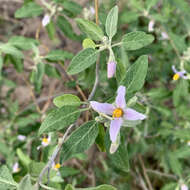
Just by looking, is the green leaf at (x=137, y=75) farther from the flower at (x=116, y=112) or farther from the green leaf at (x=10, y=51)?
the green leaf at (x=10, y=51)

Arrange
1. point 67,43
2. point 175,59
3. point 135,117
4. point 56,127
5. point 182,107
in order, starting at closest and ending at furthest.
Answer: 1. point 135,117
2. point 56,127
3. point 182,107
4. point 175,59
5. point 67,43

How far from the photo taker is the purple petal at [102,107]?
4.10ft

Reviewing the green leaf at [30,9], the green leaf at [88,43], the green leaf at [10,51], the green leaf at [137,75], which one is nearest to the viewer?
the green leaf at [137,75]

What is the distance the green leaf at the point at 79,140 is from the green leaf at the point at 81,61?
10.8 inches

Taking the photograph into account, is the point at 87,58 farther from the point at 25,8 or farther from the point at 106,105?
the point at 25,8

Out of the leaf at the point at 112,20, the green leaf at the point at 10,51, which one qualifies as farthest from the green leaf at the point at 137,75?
the green leaf at the point at 10,51

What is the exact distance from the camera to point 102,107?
1.27 metres

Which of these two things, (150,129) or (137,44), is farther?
(150,129)

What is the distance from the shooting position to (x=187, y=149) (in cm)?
250

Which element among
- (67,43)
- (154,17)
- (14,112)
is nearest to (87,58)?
(154,17)

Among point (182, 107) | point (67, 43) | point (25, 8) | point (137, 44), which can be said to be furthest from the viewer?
point (67, 43)

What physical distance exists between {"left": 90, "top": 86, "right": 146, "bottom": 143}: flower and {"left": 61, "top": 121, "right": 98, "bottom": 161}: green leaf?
154 mm

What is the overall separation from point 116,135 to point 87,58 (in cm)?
42

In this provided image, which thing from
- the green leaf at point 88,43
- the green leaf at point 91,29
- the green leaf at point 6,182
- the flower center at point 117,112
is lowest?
the green leaf at point 6,182
